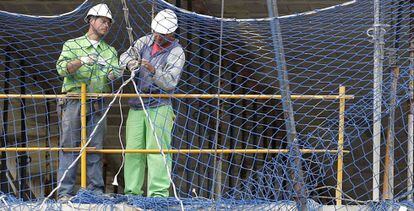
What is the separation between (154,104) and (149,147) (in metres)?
0.41

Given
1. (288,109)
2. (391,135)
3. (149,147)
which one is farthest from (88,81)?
(391,135)

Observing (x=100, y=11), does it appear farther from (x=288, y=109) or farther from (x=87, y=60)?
(x=288, y=109)

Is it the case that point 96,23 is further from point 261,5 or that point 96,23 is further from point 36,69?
point 36,69

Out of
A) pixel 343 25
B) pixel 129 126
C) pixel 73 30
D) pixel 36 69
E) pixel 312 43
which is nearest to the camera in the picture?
pixel 129 126

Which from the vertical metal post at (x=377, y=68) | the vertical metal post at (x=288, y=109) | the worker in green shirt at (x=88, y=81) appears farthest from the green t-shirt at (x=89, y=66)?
the vertical metal post at (x=377, y=68)

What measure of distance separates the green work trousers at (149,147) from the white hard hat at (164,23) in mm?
712

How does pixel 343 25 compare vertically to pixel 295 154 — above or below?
above

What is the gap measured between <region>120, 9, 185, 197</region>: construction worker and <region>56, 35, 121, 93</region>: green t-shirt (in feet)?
0.82

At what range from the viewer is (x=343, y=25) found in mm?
9930

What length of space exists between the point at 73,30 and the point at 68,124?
374 centimetres

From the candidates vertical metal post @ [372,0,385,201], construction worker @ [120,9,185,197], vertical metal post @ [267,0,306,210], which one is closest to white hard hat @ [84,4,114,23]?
construction worker @ [120,9,185,197]

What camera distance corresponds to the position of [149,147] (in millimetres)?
8836

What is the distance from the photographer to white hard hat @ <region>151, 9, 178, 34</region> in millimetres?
8883

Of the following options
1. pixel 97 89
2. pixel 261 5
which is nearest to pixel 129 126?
pixel 97 89
